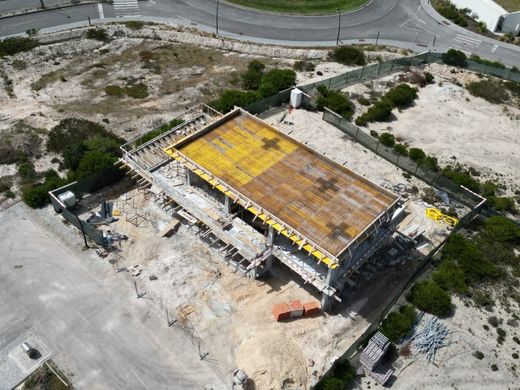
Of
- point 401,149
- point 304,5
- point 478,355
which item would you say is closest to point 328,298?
point 478,355

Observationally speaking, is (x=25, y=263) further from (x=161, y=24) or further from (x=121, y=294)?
(x=161, y=24)

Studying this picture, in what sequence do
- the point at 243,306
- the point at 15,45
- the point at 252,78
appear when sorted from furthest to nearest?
the point at 15,45 < the point at 252,78 < the point at 243,306

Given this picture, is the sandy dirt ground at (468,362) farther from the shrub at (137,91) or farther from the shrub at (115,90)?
the shrub at (115,90)

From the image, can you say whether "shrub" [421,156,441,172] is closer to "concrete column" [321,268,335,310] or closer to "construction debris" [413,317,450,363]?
"construction debris" [413,317,450,363]

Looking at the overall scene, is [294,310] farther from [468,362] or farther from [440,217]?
[440,217]

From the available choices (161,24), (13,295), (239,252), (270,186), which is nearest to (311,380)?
(239,252)
